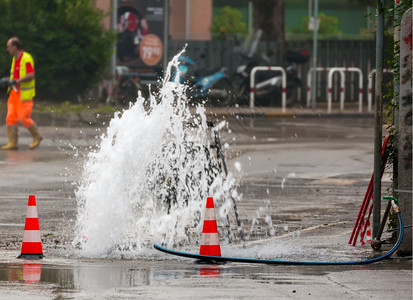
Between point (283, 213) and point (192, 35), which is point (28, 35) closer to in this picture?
point (192, 35)

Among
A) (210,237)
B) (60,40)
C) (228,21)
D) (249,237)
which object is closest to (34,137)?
(60,40)

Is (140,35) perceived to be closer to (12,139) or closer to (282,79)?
(282,79)

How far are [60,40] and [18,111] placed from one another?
9.62 meters

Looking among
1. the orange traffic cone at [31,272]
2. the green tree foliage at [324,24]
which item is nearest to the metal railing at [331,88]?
the green tree foliage at [324,24]

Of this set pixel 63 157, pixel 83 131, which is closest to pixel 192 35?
pixel 83 131

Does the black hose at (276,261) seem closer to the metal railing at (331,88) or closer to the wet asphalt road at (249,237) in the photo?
the wet asphalt road at (249,237)

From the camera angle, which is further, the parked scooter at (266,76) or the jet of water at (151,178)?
the parked scooter at (266,76)

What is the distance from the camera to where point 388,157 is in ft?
34.4

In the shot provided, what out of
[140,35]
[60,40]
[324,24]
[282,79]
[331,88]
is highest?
[324,24]

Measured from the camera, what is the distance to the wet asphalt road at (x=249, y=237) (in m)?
8.08

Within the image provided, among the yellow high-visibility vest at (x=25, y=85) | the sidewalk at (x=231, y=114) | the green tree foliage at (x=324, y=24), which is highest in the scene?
the green tree foliage at (x=324, y=24)

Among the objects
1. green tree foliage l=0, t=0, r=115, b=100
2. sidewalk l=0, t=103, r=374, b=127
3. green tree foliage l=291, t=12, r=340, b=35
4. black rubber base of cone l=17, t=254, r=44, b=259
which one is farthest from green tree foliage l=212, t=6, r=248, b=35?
black rubber base of cone l=17, t=254, r=44, b=259

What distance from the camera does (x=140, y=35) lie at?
118ft

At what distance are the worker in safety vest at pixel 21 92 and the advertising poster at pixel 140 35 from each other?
45.9 ft
